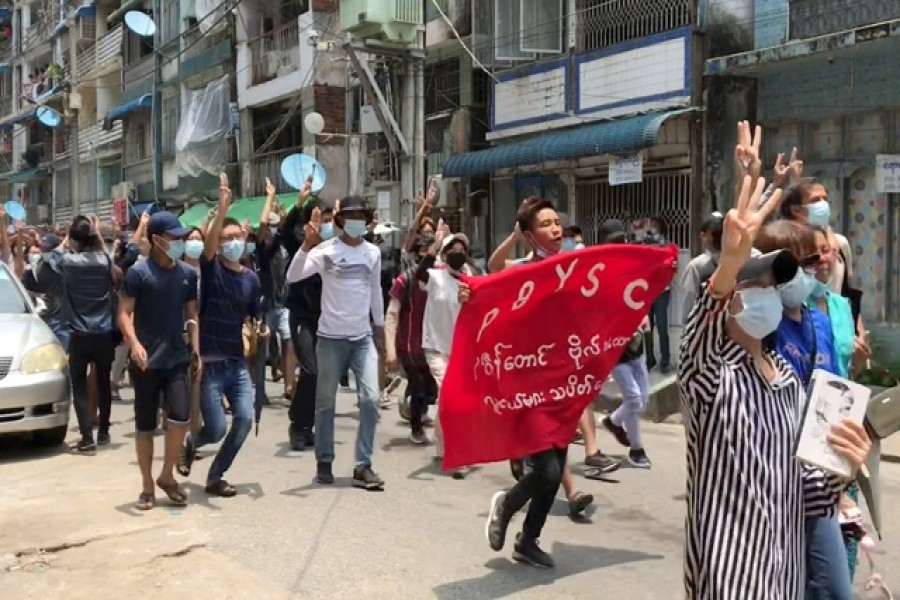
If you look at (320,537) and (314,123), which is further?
(314,123)

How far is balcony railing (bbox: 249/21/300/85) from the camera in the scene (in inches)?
958

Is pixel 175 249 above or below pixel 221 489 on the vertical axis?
above

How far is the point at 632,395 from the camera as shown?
7.46m

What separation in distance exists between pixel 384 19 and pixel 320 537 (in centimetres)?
1411

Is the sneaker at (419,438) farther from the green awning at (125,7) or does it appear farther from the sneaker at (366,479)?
the green awning at (125,7)

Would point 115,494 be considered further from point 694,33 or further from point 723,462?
point 694,33

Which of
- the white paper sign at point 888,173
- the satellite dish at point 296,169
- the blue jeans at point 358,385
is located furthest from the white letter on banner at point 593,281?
the satellite dish at point 296,169

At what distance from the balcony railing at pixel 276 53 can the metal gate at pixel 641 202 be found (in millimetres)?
10116

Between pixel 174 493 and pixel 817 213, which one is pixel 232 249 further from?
pixel 817 213

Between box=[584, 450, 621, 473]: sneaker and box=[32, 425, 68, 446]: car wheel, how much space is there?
169 inches

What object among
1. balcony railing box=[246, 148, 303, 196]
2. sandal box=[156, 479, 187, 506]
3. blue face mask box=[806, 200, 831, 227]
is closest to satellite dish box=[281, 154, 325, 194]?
balcony railing box=[246, 148, 303, 196]

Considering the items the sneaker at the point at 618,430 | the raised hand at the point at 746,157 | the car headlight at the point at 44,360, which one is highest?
the raised hand at the point at 746,157

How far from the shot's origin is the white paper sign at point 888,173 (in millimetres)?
11641

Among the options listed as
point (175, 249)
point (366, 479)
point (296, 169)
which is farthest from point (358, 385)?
point (296, 169)
